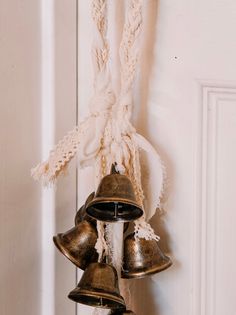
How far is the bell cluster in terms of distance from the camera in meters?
0.58

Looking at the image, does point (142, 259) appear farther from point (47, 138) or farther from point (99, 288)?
point (47, 138)

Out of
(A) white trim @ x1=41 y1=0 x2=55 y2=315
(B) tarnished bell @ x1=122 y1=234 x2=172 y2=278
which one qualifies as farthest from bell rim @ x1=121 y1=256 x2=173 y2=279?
(A) white trim @ x1=41 y1=0 x2=55 y2=315

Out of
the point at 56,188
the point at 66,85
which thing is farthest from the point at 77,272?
the point at 66,85

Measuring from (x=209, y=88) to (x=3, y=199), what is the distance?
0.25m

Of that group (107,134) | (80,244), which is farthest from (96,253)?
(107,134)

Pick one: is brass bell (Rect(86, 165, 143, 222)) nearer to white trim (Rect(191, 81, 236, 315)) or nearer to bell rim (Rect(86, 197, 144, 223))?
bell rim (Rect(86, 197, 144, 223))

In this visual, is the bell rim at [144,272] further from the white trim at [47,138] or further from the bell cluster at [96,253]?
the white trim at [47,138]

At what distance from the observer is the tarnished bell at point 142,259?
614 millimetres

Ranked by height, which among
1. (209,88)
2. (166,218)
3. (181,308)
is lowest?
(181,308)

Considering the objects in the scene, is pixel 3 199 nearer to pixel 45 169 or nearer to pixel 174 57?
pixel 45 169

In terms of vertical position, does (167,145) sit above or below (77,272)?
above

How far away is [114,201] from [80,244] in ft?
0.30

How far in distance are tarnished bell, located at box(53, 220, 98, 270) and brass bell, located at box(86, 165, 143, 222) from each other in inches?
1.6

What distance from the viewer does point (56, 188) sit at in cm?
72
